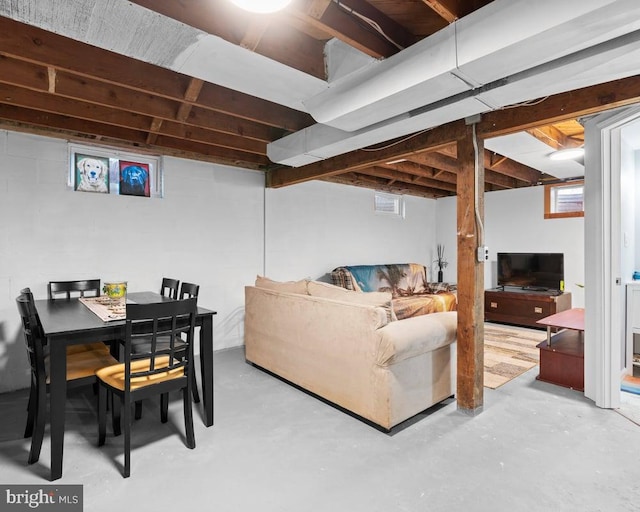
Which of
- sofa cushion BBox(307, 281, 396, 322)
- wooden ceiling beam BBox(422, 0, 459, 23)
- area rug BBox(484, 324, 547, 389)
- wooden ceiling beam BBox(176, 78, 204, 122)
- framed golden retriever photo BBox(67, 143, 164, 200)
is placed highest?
wooden ceiling beam BBox(176, 78, 204, 122)

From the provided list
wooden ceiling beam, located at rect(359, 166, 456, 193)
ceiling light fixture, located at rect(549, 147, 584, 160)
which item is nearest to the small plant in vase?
wooden ceiling beam, located at rect(359, 166, 456, 193)

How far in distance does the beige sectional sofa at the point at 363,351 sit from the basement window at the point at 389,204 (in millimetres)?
3646

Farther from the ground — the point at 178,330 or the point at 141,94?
the point at 141,94

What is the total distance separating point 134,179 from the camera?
3992 millimetres

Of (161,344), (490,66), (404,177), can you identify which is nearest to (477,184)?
(490,66)

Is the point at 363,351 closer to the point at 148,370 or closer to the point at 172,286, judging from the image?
the point at 148,370

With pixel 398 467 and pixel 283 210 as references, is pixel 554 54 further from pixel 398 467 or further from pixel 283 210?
pixel 283 210

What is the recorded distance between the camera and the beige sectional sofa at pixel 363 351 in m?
2.51

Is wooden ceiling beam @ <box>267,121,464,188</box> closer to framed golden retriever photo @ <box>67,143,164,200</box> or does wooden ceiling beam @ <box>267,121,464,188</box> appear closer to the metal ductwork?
the metal ductwork

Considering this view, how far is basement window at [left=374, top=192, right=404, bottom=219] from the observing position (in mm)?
6676

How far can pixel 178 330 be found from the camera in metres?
2.29

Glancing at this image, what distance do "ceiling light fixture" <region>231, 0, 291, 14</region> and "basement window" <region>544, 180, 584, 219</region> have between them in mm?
5981

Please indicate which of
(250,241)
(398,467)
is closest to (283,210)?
(250,241)

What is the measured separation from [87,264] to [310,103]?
9.19ft
